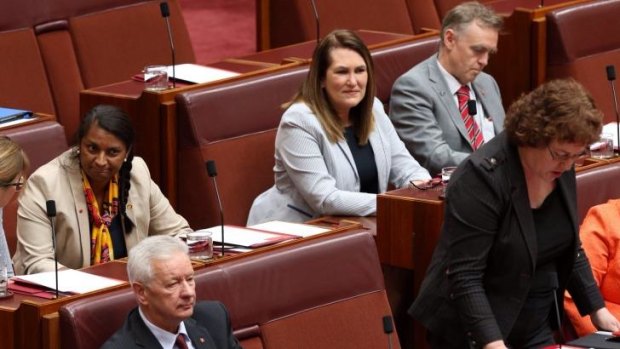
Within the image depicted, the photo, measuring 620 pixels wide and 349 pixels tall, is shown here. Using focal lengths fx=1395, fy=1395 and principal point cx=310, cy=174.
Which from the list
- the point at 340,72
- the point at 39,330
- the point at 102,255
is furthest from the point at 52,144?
the point at 39,330

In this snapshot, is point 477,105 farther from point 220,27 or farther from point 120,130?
point 220,27

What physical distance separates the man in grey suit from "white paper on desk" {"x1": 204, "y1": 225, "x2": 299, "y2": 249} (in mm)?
443

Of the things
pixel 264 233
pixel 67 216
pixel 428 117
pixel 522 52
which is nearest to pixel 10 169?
pixel 67 216

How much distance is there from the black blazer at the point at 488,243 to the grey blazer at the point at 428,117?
1.88ft

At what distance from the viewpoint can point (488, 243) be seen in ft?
3.85

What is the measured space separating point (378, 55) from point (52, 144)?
0.51 metres

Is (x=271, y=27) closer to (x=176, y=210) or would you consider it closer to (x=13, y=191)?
(x=176, y=210)

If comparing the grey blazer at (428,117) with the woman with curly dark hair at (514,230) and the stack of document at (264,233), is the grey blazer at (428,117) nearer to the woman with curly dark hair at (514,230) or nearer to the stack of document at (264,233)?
the stack of document at (264,233)

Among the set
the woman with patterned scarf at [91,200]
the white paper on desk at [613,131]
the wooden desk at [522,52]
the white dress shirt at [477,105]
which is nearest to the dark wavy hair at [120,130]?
the woman with patterned scarf at [91,200]

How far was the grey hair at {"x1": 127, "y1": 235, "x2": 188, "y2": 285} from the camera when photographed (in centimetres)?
116

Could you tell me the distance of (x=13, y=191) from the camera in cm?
136

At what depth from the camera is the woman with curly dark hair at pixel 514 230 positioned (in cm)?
115

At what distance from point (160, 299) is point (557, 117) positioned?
360 millimetres

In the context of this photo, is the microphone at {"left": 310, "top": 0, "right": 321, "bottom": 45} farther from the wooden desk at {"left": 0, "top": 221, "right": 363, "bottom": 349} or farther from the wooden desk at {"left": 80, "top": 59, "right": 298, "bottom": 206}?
the wooden desk at {"left": 0, "top": 221, "right": 363, "bottom": 349}
